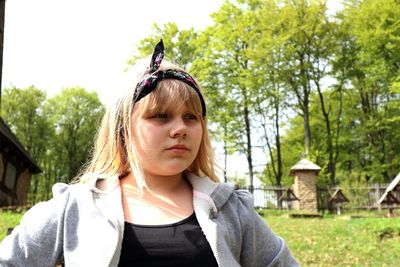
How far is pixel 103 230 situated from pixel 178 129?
1.42ft

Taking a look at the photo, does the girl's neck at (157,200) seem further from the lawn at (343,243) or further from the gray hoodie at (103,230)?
the lawn at (343,243)

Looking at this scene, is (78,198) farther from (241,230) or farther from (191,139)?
(241,230)

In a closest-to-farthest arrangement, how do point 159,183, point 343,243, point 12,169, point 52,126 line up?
point 159,183 < point 343,243 < point 12,169 < point 52,126

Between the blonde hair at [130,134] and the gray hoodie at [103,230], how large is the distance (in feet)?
0.28

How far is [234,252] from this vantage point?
177 cm

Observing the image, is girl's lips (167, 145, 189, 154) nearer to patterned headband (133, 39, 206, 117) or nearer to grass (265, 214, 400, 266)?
patterned headband (133, 39, 206, 117)

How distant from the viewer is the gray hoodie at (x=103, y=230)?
1.64 meters

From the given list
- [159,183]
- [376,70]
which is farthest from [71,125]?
[159,183]

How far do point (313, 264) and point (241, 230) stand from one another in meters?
6.83

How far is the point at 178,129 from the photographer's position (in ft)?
5.63

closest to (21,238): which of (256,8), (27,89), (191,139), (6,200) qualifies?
(191,139)

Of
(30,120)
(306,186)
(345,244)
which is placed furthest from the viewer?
(30,120)

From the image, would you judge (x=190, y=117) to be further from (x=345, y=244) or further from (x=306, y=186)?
(x=306, y=186)

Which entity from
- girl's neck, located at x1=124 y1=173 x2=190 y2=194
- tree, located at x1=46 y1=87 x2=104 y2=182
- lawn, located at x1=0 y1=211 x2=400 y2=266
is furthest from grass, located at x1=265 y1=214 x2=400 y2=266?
tree, located at x1=46 y1=87 x2=104 y2=182
